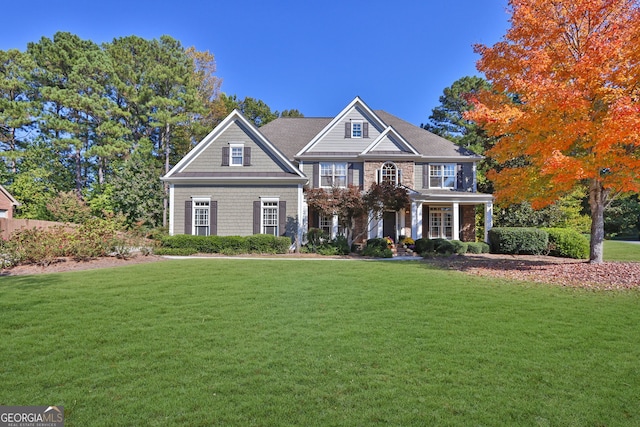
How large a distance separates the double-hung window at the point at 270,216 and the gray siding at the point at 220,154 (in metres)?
2.15

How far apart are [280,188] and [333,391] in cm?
1504

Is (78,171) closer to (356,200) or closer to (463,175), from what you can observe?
(356,200)

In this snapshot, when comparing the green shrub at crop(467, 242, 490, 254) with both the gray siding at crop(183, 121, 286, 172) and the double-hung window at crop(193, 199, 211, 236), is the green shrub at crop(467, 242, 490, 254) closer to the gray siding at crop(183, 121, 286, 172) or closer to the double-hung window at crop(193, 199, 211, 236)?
the gray siding at crop(183, 121, 286, 172)

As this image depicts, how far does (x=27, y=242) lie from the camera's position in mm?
10906

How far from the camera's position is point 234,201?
1780cm

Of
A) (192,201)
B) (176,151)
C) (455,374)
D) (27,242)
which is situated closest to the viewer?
(455,374)

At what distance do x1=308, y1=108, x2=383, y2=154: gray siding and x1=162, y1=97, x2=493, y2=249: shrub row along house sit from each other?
0.06 m

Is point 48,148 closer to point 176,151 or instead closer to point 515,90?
point 176,151

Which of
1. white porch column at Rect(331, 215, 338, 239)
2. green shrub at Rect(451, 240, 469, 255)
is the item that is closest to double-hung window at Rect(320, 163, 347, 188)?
white porch column at Rect(331, 215, 338, 239)

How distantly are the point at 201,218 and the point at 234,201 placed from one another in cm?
194

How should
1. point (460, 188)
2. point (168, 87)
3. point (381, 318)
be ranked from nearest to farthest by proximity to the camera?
point (381, 318) → point (460, 188) → point (168, 87)

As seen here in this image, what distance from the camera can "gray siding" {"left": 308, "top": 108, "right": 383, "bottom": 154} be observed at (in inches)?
815

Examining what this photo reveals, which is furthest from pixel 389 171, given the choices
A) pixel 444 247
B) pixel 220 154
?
pixel 220 154

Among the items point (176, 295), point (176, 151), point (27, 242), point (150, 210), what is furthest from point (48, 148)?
point (176, 295)
